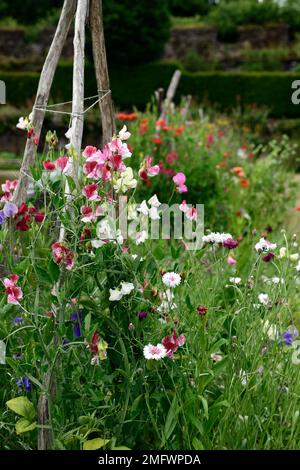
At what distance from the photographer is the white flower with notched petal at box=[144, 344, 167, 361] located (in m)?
2.09

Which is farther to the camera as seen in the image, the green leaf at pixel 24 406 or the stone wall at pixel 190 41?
the stone wall at pixel 190 41

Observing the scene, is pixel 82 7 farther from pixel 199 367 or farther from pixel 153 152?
pixel 153 152

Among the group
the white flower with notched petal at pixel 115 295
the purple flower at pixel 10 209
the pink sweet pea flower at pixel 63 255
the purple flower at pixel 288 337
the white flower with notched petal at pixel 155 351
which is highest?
the purple flower at pixel 10 209

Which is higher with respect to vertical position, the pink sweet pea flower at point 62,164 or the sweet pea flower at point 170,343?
the pink sweet pea flower at point 62,164

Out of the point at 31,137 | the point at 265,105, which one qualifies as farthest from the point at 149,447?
the point at 265,105

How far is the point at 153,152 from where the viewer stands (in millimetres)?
6918

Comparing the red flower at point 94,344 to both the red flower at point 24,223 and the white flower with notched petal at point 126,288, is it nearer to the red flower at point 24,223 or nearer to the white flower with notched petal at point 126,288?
the white flower with notched petal at point 126,288

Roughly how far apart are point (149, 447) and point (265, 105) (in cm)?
1522

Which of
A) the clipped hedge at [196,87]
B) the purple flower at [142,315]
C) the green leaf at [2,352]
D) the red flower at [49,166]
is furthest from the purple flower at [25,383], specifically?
the clipped hedge at [196,87]

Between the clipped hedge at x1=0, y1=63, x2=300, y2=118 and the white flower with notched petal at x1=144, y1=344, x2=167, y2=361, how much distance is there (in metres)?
15.2

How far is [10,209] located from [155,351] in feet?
2.21

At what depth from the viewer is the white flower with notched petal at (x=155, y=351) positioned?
6.87ft

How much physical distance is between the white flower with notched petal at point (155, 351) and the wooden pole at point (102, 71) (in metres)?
0.84

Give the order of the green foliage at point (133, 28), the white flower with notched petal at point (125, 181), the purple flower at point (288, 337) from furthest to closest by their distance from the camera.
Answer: the green foliage at point (133, 28)
the purple flower at point (288, 337)
the white flower with notched petal at point (125, 181)
